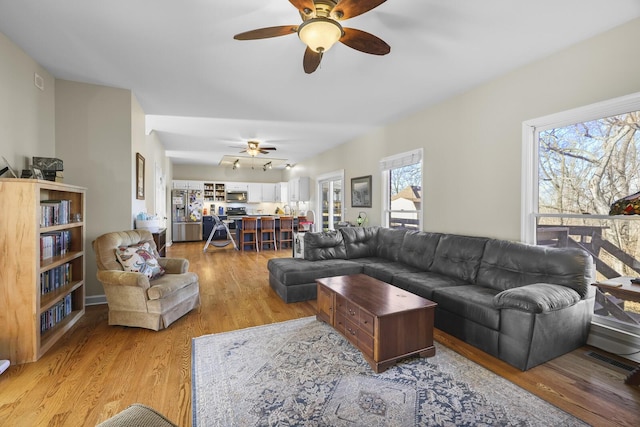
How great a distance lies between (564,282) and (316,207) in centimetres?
608

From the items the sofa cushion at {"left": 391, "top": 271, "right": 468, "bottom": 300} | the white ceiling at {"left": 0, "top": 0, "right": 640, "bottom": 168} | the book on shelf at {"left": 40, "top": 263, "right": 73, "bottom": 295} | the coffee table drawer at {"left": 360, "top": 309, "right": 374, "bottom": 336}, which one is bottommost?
the coffee table drawer at {"left": 360, "top": 309, "right": 374, "bottom": 336}

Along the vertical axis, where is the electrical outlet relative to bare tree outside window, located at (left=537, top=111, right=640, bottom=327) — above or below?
above

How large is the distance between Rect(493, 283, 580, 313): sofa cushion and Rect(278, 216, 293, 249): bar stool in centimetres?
612

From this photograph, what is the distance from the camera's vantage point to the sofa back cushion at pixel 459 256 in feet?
10.1

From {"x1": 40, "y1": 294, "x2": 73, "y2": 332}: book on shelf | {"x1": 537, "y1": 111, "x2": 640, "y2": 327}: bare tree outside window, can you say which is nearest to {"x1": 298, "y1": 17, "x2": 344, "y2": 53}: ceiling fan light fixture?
{"x1": 537, "y1": 111, "x2": 640, "y2": 327}: bare tree outside window

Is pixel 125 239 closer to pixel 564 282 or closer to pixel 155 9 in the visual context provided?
pixel 155 9

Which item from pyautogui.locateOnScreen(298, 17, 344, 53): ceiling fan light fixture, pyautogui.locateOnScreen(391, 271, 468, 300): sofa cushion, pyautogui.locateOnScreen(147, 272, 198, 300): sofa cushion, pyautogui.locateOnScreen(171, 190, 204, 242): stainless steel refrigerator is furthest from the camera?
pyautogui.locateOnScreen(171, 190, 204, 242): stainless steel refrigerator

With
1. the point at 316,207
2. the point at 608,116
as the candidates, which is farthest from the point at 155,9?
the point at 316,207

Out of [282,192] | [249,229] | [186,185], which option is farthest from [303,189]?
[186,185]

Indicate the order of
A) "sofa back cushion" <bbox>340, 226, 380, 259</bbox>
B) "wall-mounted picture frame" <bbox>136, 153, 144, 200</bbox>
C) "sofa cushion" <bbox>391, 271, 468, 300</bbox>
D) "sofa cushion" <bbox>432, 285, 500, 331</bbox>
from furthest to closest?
"sofa back cushion" <bbox>340, 226, 380, 259</bbox>, "wall-mounted picture frame" <bbox>136, 153, 144, 200</bbox>, "sofa cushion" <bbox>391, 271, 468, 300</bbox>, "sofa cushion" <bbox>432, 285, 500, 331</bbox>

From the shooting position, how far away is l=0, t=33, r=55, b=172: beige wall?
8.23 feet

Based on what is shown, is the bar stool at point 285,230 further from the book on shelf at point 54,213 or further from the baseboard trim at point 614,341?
the baseboard trim at point 614,341

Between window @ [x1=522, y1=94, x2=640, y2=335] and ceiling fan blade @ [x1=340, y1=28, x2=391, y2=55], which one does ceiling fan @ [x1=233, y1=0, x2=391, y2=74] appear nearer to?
ceiling fan blade @ [x1=340, y1=28, x2=391, y2=55]

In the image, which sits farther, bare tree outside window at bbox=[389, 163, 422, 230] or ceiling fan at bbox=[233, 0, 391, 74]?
bare tree outside window at bbox=[389, 163, 422, 230]
